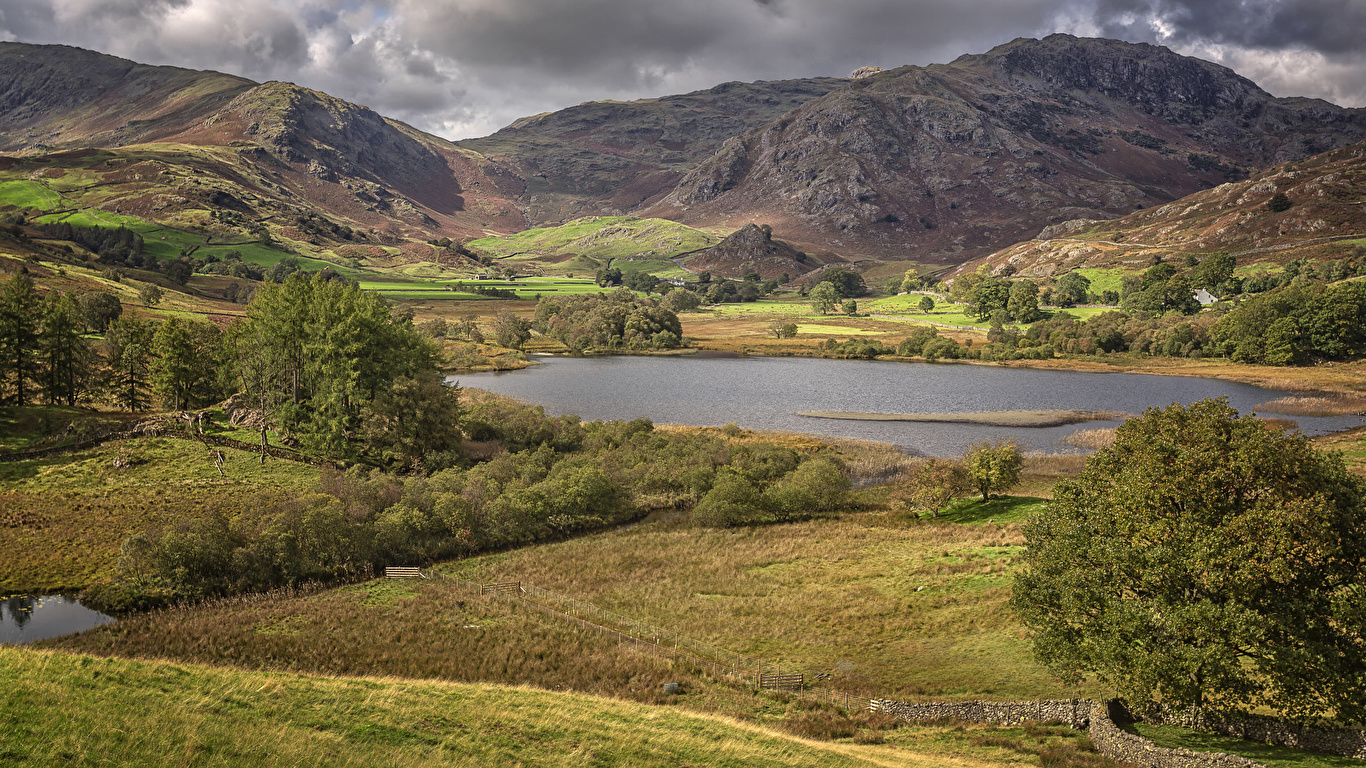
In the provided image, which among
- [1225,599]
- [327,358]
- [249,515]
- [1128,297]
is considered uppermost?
[1128,297]

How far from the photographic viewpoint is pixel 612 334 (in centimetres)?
17075

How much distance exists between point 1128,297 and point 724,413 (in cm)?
12401

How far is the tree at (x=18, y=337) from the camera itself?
61.2m

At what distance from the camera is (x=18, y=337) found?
A: 62.4 m

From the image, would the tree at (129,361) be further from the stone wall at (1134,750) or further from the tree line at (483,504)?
the stone wall at (1134,750)

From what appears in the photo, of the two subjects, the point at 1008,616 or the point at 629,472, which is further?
the point at 629,472

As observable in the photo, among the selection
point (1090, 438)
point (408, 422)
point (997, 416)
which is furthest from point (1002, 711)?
point (997, 416)

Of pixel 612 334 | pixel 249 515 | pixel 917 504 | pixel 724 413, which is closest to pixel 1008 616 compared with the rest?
pixel 917 504

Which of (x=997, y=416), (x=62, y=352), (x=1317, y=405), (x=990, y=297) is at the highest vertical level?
(x=990, y=297)

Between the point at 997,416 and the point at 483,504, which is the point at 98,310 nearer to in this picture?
the point at 483,504

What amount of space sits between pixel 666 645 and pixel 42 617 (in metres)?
30.4

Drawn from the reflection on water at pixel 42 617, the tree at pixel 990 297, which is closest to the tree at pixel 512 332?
the tree at pixel 990 297

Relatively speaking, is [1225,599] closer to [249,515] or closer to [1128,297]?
[249,515]

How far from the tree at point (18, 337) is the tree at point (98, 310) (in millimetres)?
41894
